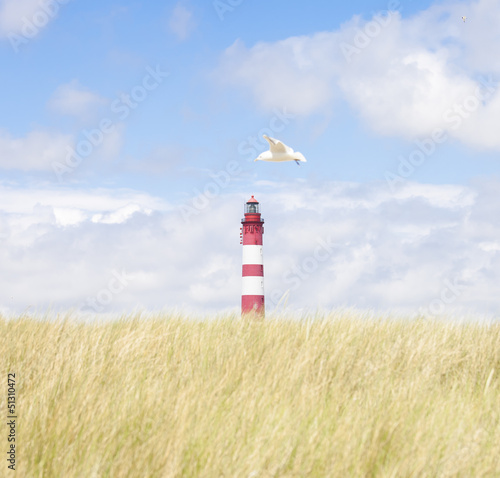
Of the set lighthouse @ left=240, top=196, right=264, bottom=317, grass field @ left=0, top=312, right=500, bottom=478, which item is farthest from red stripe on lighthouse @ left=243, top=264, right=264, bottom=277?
grass field @ left=0, top=312, right=500, bottom=478

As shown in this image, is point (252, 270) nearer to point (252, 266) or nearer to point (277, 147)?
point (252, 266)

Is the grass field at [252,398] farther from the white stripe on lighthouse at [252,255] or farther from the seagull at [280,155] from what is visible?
the white stripe on lighthouse at [252,255]

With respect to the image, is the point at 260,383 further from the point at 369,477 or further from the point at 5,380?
the point at 5,380

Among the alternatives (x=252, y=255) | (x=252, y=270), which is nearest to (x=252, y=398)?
(x=252, y=270)

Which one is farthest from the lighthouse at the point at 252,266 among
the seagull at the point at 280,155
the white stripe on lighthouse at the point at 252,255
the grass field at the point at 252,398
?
the grass field at the point at 252,398

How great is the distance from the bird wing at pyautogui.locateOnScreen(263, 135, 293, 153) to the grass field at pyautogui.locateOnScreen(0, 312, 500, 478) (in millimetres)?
6488

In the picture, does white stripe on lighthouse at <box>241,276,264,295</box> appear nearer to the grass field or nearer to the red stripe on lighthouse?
the red stripe on lighthouse

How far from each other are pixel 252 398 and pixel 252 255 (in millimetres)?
12719

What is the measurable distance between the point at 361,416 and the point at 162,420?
5.44 ft

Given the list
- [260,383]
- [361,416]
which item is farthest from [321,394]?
[361,416]

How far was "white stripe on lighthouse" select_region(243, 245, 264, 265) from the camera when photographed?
59.1 feet

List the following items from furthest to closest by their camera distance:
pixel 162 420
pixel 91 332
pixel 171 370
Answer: pixel 91 332 → pixel 171 370 → pixel 162 420

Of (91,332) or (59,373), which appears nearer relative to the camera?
(59,373)

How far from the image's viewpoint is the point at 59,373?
20.0ft
